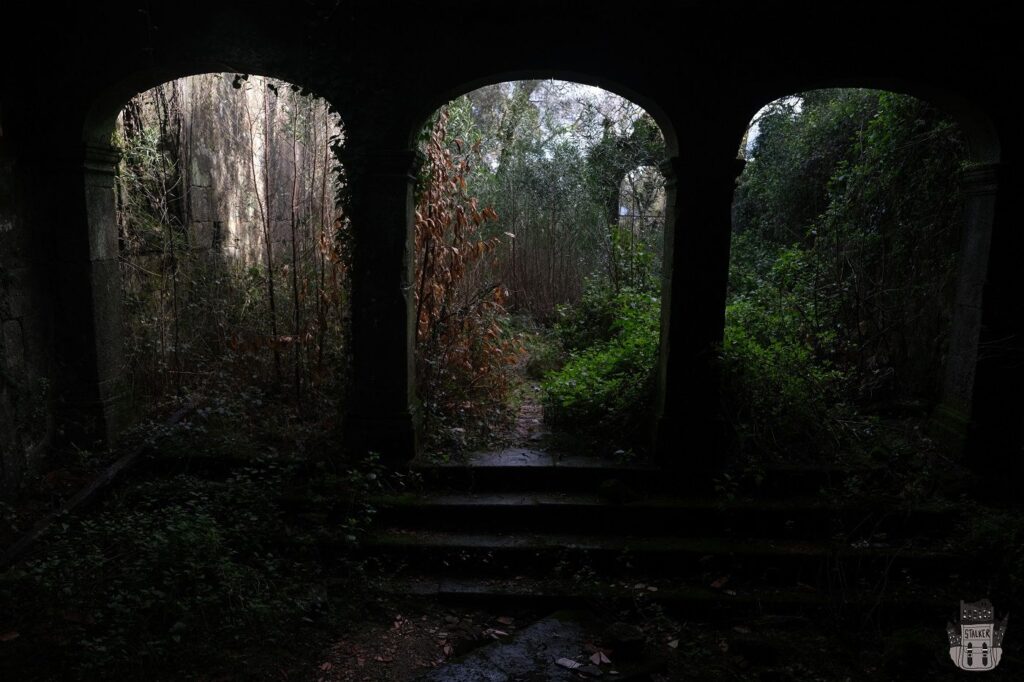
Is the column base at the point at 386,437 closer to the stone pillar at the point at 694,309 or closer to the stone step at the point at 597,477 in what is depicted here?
the stone step at the point at 597,477

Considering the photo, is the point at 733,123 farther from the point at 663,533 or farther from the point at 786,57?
the point at 663,533

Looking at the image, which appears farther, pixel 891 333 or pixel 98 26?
pixel 891 333

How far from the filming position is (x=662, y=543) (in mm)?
4430

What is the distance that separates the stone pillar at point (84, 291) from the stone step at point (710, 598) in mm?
2708

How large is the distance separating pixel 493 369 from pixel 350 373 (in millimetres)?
1532

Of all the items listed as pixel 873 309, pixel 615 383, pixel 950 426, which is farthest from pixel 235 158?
pixel 950 426

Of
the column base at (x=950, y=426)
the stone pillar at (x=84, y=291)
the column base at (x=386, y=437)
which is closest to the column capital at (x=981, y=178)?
the column base at (x=950, y=426)

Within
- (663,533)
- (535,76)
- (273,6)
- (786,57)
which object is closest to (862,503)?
(663,533)

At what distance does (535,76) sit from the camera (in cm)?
458

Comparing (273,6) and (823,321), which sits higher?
(273,6)

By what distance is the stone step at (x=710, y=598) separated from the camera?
154 inches

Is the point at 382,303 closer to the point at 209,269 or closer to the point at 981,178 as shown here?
the point at 209,269

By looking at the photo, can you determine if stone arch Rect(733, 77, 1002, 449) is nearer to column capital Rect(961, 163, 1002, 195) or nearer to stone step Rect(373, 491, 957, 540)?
column capital Rect(961, 163, 1002, 195)

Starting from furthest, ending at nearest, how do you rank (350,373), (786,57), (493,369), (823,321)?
(823,321) → (493,369) → (350,373) → (786,57)
